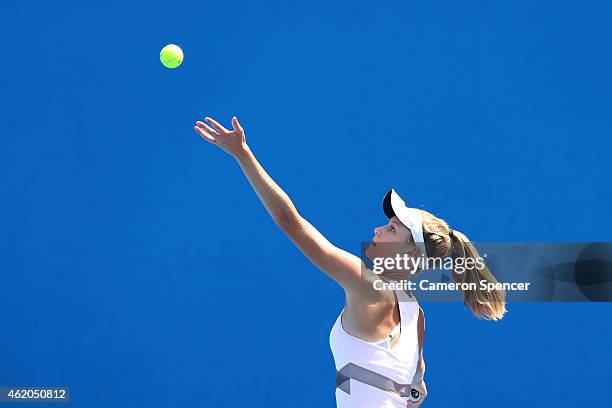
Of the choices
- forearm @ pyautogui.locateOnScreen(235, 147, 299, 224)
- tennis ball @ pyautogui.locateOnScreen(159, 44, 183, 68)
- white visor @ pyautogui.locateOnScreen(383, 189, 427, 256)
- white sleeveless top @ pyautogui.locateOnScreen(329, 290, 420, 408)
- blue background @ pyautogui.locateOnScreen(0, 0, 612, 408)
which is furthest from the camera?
blue background @ pyautogui.locateOnScreen(0, 0, 612, 408)

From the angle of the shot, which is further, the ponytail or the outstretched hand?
the ponytail

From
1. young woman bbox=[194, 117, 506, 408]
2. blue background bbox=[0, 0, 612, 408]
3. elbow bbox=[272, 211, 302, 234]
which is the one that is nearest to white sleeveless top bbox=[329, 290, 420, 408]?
young woman bbox=[194, 117, 506, 408]

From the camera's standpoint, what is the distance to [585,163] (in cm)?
389

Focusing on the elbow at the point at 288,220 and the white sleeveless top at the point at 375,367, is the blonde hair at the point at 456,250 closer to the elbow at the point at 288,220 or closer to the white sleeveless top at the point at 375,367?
the white sleeveless top at the point at 375,367

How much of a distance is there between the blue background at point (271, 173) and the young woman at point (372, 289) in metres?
1.68

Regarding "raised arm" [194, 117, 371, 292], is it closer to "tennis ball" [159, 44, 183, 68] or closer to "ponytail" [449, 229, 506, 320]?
"ponytail" [449, 229, 506, 320]

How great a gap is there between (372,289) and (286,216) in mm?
283

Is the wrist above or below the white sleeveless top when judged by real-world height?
above

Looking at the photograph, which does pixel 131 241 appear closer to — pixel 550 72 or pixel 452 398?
pixel 452 398

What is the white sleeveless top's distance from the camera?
1978 mm

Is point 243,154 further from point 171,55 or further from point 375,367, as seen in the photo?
point 171,55

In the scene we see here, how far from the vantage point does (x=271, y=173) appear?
12.6 ft

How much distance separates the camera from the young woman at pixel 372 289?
1898 millimetres

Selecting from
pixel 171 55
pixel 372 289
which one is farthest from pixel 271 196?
pixel 171 55
